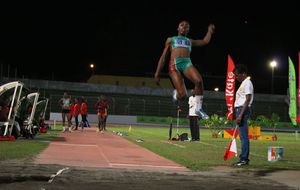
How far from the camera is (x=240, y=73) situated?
454 inches

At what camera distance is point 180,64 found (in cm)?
786

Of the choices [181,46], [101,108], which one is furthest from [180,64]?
[101,108]

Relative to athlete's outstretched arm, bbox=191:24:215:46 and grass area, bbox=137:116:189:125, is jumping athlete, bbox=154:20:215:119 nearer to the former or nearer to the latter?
athlete's outstretched arm, bbox=191:24:215:46

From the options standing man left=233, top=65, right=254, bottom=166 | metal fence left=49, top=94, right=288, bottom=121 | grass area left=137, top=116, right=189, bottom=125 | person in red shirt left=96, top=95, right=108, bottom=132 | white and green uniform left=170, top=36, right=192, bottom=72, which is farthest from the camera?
metal fence left=49, top=94, right=288, bottom=121

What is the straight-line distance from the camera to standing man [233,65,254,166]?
444 inches

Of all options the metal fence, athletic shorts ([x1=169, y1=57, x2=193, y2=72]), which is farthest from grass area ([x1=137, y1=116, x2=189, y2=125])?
athletic shorts ([x1=169, y1=57, x2=193, y2=72])

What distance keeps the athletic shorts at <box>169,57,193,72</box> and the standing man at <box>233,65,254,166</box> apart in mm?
3758

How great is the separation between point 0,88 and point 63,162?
21.2 ft

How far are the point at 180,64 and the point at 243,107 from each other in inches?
152

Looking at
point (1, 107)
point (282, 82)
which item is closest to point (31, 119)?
point (1, 107)

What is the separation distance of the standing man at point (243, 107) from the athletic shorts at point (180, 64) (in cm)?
376

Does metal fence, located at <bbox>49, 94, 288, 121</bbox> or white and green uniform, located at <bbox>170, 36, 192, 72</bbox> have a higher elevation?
metal fence, located at <bbox>49, 94, 288, 121</bbox>

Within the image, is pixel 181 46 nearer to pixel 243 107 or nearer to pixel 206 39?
pixel 206 39

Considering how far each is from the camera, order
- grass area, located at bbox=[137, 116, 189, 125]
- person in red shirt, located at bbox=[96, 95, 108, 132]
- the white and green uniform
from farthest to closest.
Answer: grass area, located at bbox=[137, 116, 189, 125]
person in red shirt, located at bbox=[96, 95, 108, 132]
the white and green uniform
